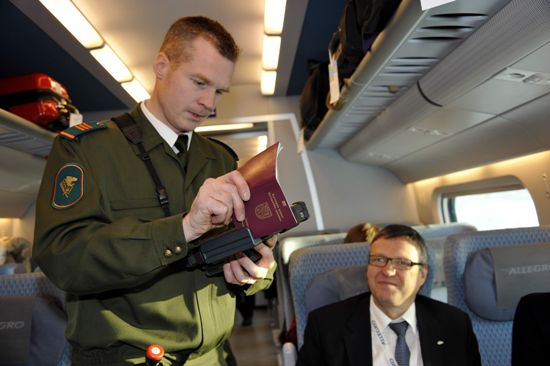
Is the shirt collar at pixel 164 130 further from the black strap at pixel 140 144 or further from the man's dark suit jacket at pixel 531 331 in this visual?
the man's dark suit jacket at pixel 531 331

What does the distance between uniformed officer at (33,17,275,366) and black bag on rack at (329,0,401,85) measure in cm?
84

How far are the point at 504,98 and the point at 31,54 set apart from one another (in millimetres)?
3753

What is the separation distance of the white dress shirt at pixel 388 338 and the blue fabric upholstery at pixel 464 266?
11.3 inches

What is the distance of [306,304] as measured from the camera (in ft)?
8.03

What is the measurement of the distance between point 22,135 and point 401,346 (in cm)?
364

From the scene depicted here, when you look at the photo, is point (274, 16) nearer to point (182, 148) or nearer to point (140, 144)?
point (182, 148)

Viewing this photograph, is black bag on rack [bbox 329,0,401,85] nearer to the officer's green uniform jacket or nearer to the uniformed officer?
the uniformed officer

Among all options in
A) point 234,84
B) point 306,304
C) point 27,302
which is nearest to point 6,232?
point 234,84

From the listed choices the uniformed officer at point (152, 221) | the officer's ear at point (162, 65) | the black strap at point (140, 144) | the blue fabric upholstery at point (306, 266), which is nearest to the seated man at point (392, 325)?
the blue fabric upholstery at point (306, 266)

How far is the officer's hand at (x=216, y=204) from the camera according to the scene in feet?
3.67

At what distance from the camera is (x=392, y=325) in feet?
7.52

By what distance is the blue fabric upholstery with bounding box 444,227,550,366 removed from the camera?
2.34 metres

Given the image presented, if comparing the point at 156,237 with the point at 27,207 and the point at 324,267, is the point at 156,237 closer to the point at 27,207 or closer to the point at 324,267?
the point at 324,267

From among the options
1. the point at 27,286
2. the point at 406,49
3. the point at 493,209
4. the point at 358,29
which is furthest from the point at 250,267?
the point at 493,209
